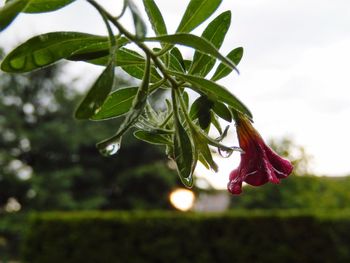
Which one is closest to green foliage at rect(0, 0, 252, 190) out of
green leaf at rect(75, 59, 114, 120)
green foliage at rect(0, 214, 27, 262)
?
green leaf at rect(75, 59, 114, 120)

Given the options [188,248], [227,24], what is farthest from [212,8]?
[188,248]

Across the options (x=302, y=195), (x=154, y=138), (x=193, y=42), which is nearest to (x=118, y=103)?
(x=154, y=138)

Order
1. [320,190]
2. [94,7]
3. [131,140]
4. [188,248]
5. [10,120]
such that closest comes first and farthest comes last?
1. [94,7]
2. [188,248]
3. [320,190]
4. [10,120]
5. [131,140]

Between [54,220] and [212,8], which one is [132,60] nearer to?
[212,8]

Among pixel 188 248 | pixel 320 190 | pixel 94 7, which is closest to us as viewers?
pixel 94 7

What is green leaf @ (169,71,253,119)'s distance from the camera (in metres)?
0.38

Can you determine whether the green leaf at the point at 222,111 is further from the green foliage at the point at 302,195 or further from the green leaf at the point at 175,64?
the green foliage at the point at 302,195

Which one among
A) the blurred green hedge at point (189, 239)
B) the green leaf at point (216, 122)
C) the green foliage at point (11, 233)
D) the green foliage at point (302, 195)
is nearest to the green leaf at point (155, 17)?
the green leaf at point (216, 122)

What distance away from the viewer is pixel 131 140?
20.0 m

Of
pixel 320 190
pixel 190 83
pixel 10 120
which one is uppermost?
pixel 190 83

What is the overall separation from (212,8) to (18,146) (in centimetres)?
1915

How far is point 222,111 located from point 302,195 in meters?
15.7

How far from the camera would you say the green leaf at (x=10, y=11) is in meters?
0.33

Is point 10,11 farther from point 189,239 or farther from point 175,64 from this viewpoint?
point 189,239
